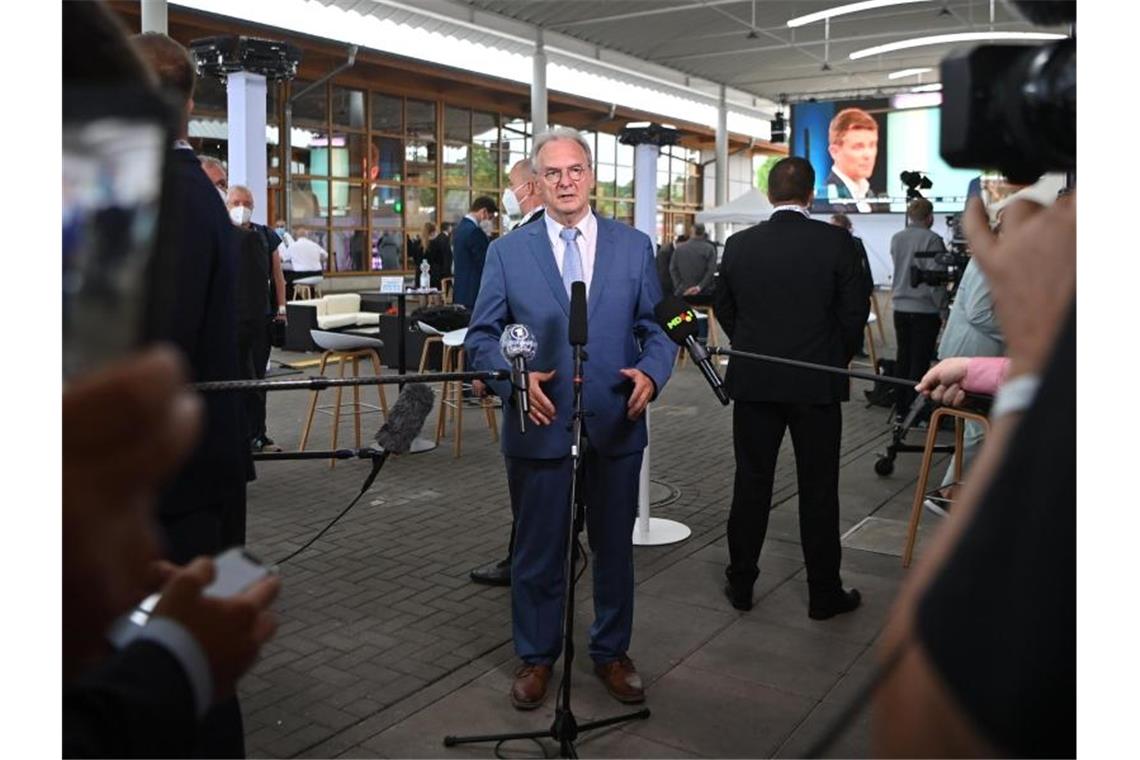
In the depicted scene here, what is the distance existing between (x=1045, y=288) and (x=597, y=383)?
2346mm

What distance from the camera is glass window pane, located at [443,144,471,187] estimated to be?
1975 cm

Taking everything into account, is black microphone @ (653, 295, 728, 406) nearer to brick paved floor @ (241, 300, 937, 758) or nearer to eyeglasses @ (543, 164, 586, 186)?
eyeglasses @ (543, 164, 586, 186)

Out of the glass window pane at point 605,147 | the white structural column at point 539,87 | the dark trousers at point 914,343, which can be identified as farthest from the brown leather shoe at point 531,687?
the glass window pane at point 605,147

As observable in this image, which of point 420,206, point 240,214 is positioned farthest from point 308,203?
point 240,214

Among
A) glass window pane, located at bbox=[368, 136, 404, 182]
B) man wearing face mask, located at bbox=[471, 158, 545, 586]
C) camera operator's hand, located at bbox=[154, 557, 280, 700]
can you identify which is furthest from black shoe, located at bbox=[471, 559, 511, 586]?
glass window pane, located at bbox=[368, 136, 404, 182]

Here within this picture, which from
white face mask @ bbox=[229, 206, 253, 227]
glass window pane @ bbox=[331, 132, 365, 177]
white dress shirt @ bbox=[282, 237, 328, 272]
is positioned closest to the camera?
white face mask @ bbox=[229, 206, 253, 227]

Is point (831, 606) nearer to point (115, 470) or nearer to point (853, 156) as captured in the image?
point (115, 470)

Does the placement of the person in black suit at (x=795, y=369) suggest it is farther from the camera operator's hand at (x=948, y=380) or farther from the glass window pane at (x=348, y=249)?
the glass window pane at (x=348, y=249)

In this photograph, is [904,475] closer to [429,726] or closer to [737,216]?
[429,726]

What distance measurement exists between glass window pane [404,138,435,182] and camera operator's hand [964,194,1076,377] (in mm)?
18913

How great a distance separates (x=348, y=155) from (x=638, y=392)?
1601cm

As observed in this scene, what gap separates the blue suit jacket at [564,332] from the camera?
2.99 meters

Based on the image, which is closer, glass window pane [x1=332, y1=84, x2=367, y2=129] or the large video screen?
the large video screen
